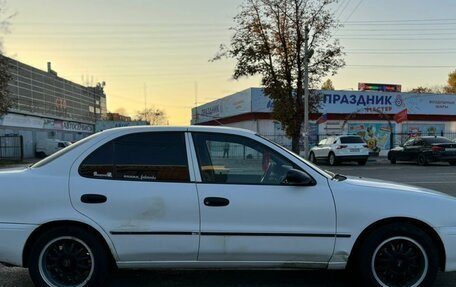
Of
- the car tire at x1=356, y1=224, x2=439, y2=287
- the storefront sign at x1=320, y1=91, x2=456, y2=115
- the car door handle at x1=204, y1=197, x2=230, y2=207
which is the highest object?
the storefront sign at x1=320, y1=91, x2=456, y2=115

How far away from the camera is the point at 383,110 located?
38.4 m

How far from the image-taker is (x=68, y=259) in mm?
4617

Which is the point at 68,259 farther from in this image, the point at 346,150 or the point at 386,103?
the point at 386,103

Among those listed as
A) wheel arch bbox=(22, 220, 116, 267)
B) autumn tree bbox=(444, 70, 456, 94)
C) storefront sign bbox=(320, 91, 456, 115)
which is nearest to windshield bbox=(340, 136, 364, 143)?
storefront sign bbox=(320, 91, 456, 115)

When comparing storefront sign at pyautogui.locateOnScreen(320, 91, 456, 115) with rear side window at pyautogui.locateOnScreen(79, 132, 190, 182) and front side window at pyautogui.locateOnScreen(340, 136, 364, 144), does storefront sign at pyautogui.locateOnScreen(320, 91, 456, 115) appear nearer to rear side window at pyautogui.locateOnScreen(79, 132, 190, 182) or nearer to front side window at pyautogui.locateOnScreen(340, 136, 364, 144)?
front side window at pyautogui.locateOnScreen(340, 136, 364, 144)

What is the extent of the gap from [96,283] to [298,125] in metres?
23.4

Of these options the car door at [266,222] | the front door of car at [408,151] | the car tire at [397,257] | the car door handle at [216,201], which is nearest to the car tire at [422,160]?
the front door of car at [408,151]

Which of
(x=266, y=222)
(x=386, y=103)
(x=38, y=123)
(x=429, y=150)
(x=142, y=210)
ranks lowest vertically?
(x=429, y=150)

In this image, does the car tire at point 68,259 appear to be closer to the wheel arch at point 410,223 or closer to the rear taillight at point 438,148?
the wheel arch at point 410,223

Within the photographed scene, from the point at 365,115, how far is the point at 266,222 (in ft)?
116

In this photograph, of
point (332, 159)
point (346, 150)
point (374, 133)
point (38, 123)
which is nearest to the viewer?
point (346, 150)

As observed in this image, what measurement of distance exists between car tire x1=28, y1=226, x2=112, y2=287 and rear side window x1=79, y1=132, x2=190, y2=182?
0.60 meters

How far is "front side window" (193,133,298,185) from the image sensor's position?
4.68 meters

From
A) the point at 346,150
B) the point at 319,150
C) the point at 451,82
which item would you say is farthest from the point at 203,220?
the point at 451,82
